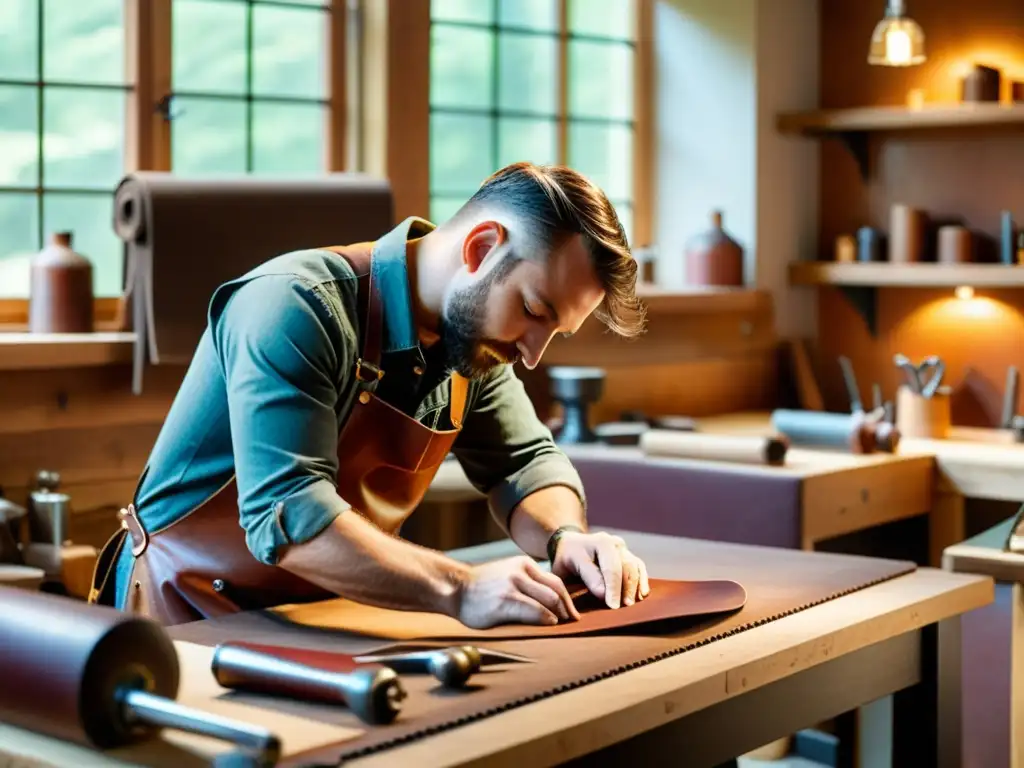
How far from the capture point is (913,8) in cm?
493

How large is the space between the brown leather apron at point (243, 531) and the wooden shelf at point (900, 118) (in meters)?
2.88

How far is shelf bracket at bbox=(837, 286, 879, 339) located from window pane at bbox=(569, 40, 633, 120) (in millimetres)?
968

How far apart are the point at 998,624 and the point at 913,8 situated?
2591mm

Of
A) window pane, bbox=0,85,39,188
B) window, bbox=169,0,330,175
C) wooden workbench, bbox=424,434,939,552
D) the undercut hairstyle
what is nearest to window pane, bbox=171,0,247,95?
window, bbox=169,0,330,175

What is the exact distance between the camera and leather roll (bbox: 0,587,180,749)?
1464 mm

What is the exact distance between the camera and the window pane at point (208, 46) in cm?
389

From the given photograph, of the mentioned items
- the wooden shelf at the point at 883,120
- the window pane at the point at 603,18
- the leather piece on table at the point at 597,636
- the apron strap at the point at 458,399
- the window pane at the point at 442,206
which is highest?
the window pane at the point at 603,18

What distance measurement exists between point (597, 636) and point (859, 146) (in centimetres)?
352

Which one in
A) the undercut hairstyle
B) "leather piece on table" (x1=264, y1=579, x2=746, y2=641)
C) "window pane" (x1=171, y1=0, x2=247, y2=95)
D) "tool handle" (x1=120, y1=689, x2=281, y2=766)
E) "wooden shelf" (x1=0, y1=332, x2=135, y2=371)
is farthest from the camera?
"window pane" (x1=171, y1=0, x2=247, y2=95)

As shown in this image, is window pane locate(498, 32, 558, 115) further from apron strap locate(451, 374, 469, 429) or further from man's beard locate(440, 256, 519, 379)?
man's beard locate(440, 256, 519, 379)

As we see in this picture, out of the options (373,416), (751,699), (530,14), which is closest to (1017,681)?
(751,699)

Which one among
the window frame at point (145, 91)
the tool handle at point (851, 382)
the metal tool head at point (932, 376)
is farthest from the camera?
the tool handle at point (851, 382)

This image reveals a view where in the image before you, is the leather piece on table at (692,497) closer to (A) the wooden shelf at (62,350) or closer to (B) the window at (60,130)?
(A) the wooden shelf at (62,350)

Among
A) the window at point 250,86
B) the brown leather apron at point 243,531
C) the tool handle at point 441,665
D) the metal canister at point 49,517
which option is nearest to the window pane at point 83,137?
the window at point 250,86
